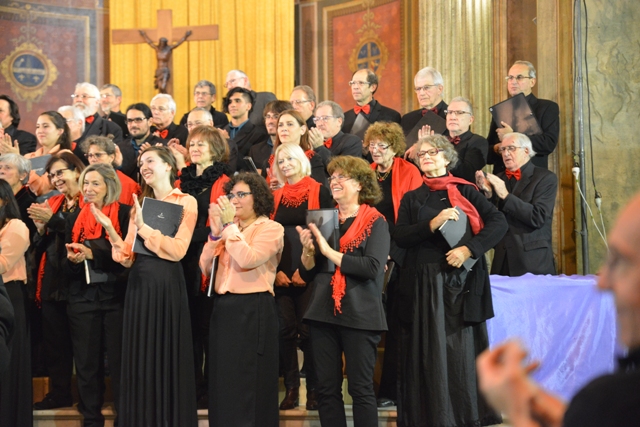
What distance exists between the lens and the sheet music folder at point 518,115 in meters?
6.08

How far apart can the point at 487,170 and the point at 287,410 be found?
353 cm

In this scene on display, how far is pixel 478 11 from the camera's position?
26.0 ft

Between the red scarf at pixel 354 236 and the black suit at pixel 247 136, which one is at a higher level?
the black suit at pixel 247 136

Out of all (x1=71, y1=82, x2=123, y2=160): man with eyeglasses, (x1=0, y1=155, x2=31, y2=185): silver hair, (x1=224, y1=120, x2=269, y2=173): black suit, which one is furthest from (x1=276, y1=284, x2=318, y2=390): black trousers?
(x1=71, y1=82, x2=123, y2=160): man with eyeglasses

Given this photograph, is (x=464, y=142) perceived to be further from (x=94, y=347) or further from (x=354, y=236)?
(x=94, y=347)

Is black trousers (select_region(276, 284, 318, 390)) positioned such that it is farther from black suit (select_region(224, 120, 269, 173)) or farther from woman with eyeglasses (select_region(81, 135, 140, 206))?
black suit (select_region(224, 120, 269, 173))

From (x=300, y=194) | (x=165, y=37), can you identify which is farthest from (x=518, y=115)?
(x=165, y=37)

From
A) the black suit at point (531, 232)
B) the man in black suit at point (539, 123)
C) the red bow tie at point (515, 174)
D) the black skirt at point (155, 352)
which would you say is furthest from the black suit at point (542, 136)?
the black skirt at point (155, 352)

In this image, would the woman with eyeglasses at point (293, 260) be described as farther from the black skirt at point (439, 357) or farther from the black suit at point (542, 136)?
the black suit at point (542, 136)

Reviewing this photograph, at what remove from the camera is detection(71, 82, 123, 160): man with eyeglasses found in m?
6.77

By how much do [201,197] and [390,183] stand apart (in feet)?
3.70

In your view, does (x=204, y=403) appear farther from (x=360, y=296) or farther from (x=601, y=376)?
(x=601, y=376)

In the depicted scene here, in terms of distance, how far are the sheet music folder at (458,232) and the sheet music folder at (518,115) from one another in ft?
6.29

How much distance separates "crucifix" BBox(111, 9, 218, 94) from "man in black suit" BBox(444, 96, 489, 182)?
5553 mm
